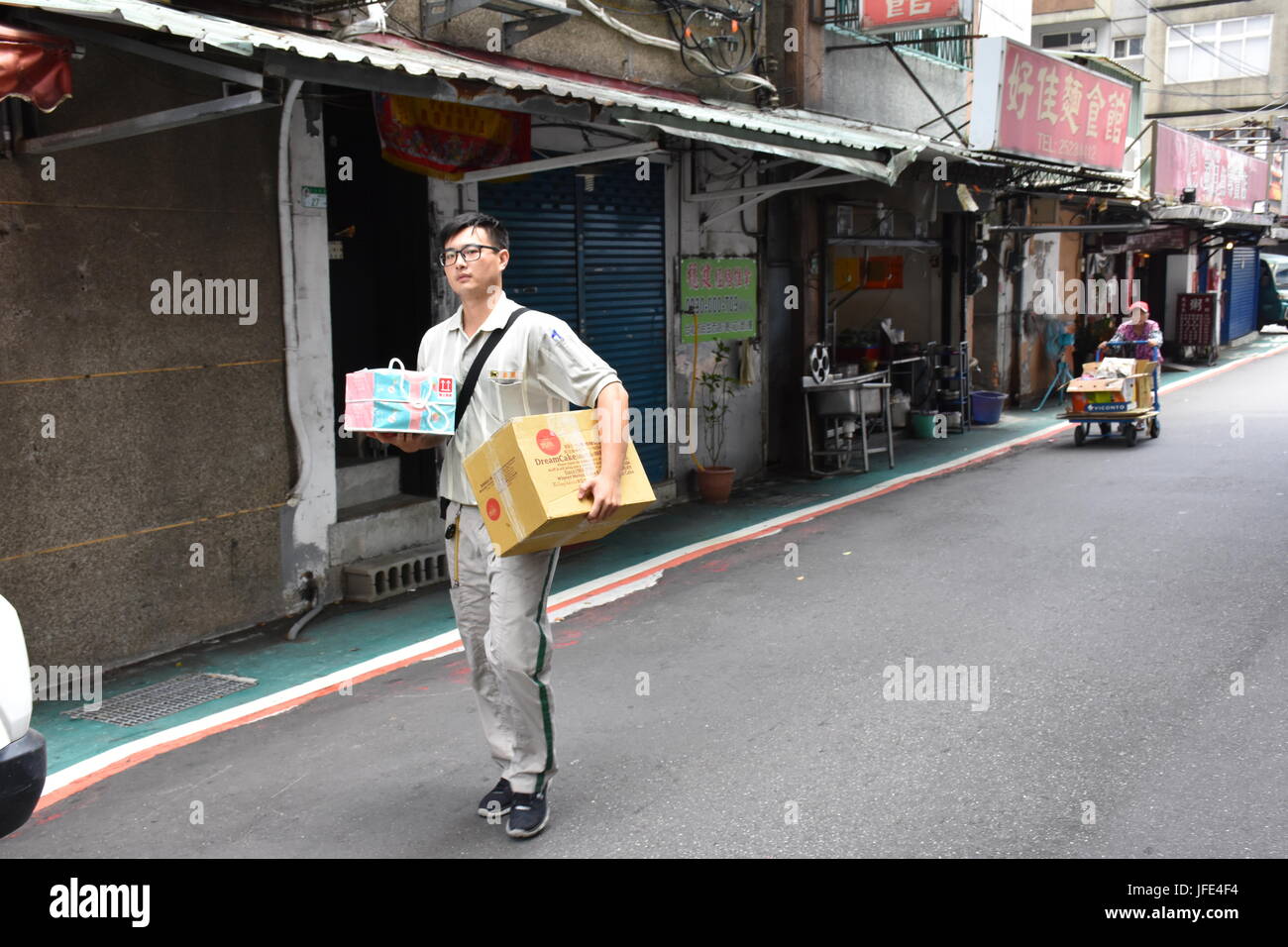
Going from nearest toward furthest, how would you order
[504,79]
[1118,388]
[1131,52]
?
[504,79]
[1118,388]
[1131,52]

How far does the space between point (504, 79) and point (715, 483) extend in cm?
558

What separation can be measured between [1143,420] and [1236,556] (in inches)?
269

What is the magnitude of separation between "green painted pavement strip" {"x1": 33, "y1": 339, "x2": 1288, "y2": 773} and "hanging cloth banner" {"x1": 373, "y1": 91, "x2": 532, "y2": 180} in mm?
3011

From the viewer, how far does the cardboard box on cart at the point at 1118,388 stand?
1443 cm

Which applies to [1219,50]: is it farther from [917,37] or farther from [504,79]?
[504,79]

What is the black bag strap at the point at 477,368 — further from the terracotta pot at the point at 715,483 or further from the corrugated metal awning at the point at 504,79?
the terracotta pot at the point at 715,483

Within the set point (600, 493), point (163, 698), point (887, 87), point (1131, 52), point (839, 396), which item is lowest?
point (163, 698)

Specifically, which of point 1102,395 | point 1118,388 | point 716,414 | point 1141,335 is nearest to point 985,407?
point 1141,335

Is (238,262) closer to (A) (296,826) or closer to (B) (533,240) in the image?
(B) (533,240)

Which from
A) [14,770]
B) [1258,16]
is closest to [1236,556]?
[14,770]

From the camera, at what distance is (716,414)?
1261cm

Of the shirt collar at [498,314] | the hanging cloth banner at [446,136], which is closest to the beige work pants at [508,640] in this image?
the shirt collar at [498,314]

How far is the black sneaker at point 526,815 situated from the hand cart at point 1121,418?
1181 centimetres
